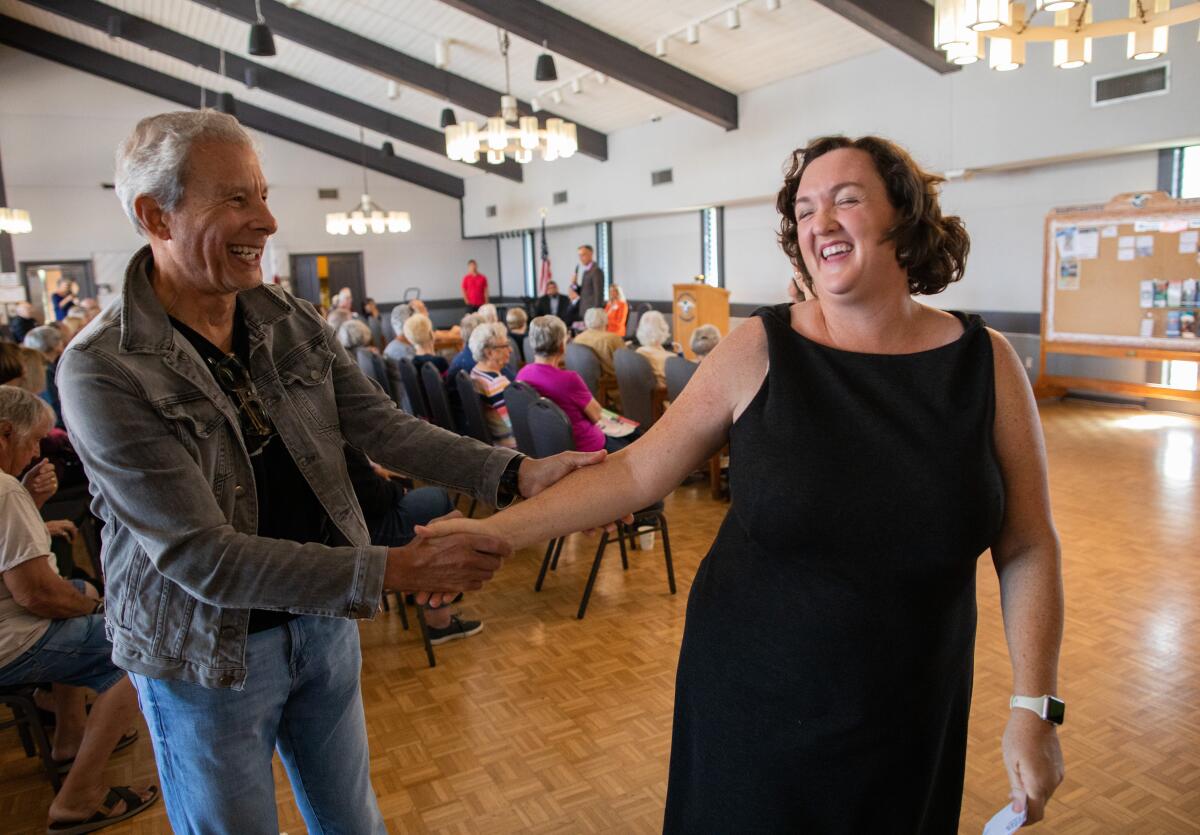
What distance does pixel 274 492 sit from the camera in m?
1.32

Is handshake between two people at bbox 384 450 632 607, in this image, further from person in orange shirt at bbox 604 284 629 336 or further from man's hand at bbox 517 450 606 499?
person in orange shirt at bbox 604 284 629 336

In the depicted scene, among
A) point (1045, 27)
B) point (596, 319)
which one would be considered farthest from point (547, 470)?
point (596, 319)

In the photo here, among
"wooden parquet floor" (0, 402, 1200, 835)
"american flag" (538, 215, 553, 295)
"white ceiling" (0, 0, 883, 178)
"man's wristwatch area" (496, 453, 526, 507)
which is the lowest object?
"wooden parquet floor" (0, 402, 1200, 835)

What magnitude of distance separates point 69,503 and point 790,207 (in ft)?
12.0

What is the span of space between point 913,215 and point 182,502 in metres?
1.13

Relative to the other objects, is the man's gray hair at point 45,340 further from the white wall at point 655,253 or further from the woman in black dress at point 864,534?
the white wall at point 655,253

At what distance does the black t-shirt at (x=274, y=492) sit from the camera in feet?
4.17

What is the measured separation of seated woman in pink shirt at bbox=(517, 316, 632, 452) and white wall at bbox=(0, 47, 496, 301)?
12.0m

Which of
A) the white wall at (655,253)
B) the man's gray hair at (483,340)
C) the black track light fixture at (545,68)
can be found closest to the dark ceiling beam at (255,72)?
the white wall at (655,253)

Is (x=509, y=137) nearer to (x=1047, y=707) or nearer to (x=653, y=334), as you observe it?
(x=653, y=334)

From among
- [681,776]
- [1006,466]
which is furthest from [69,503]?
[1006,466]

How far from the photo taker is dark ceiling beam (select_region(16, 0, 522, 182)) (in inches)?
442

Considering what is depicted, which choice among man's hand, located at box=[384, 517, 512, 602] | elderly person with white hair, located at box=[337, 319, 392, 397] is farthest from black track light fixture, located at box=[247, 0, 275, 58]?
man's hand, located at box=[384, 517, 512, 602]

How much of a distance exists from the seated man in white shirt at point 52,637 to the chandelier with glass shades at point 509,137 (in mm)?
6525
